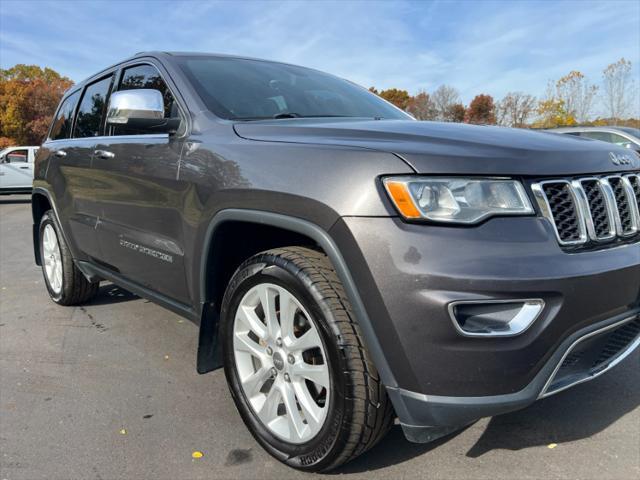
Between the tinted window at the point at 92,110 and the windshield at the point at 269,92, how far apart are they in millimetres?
1008

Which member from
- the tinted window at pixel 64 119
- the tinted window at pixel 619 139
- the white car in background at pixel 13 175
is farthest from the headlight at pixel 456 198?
the white car in background at pixel 13 175

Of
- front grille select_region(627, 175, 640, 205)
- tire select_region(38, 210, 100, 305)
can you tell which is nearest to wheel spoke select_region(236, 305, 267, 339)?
front grille select_region(627, 175, 640, 205)

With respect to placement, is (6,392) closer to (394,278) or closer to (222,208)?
(222,208)

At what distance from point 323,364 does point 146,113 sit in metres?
1.49

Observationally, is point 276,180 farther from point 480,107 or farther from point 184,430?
point 480,107

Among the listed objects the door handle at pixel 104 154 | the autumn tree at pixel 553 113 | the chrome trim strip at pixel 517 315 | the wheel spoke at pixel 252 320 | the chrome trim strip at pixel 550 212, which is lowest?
the wheel spoke at pixel 252 320

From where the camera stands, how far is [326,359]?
189 cm

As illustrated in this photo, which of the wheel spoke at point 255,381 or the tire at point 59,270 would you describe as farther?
the tire at point 59,270

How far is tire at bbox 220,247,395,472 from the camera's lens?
1796 millimetres

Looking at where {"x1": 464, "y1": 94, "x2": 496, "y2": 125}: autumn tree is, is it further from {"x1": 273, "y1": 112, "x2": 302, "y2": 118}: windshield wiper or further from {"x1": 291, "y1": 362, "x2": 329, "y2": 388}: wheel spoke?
{"x1": 291, "y1": 362, "x2": 329, "y2": 388}: wheel spoke

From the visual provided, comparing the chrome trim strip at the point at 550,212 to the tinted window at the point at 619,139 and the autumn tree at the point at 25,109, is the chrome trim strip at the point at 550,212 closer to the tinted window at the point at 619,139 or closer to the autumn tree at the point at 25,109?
the tinted window at the point at 619,139

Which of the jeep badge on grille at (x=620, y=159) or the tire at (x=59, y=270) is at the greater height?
the jeep badge on grille at (x=620, y=159)

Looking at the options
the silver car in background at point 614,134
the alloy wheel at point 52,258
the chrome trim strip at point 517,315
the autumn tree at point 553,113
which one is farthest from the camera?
the autumn tree at point 553,113

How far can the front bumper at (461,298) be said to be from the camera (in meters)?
1.59
